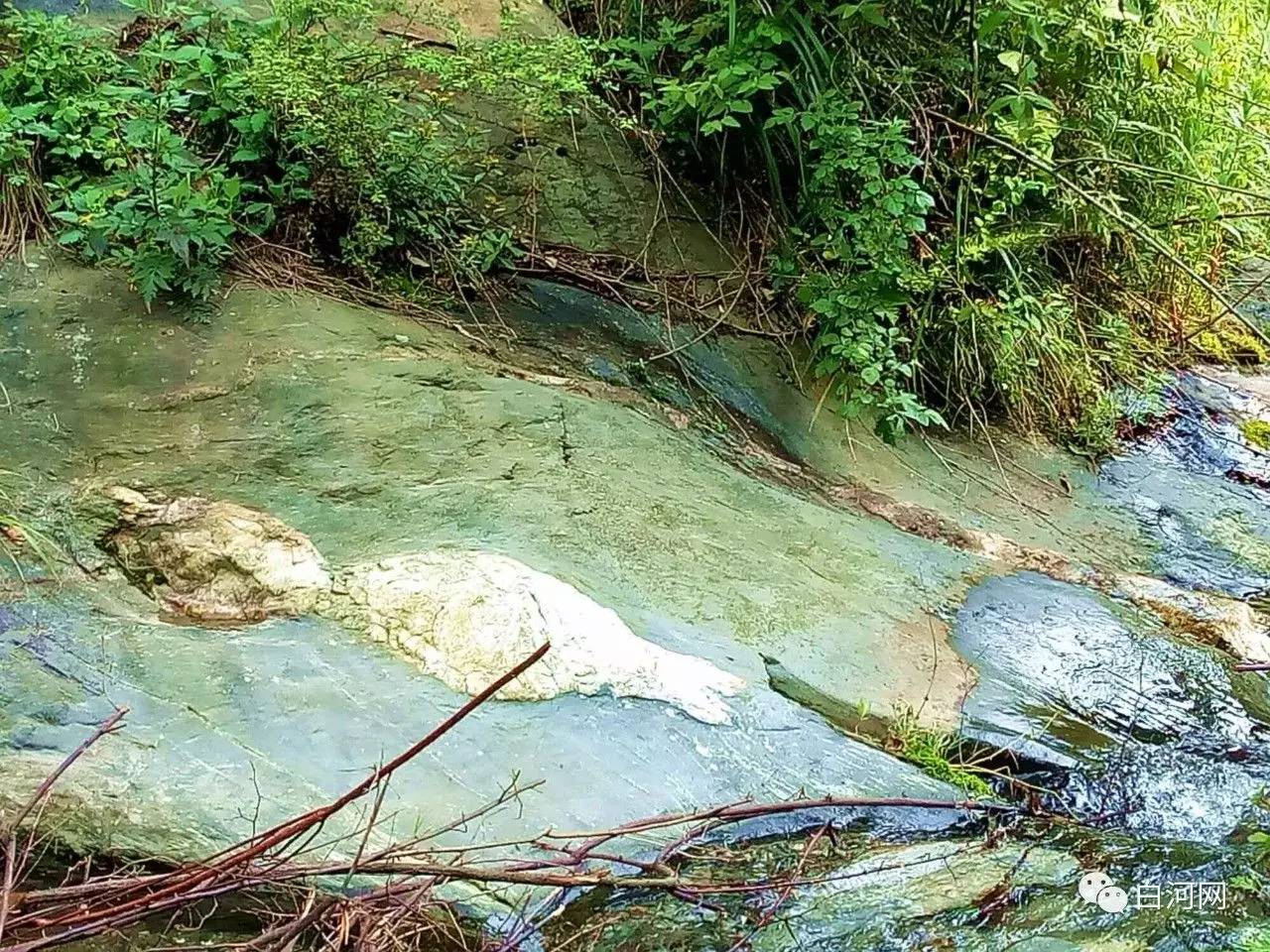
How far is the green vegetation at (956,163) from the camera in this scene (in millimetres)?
3697

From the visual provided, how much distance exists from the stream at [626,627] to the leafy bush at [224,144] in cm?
21

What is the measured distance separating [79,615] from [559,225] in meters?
2.33

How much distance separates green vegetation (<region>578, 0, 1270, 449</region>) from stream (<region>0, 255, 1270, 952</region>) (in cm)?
41

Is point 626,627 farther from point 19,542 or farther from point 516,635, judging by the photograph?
point 19,542

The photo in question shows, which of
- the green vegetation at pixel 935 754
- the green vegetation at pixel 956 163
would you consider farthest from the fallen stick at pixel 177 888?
the green vegetation at pixel 956 163

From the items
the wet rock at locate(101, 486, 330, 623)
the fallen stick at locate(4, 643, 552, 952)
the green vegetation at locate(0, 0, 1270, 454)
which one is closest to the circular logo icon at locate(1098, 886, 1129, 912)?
the fallen stick at locate(4, 643, 552, 952)

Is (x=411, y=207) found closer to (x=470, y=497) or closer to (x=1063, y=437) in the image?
(x=470, y=497)

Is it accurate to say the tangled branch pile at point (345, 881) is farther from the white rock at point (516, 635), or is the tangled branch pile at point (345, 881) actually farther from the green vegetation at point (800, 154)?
the green vegetation at point (800, 154)

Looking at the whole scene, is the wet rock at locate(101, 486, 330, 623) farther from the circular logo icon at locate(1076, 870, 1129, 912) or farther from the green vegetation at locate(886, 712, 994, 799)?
the circular logo icon at locate(1076, 870, 1129, 912)

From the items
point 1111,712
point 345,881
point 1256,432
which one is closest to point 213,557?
point 345,881

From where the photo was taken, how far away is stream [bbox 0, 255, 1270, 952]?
76.8 inches

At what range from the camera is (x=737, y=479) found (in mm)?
3316

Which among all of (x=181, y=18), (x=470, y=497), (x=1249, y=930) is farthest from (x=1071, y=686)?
(x=181, y=18)

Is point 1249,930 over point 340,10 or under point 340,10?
under
